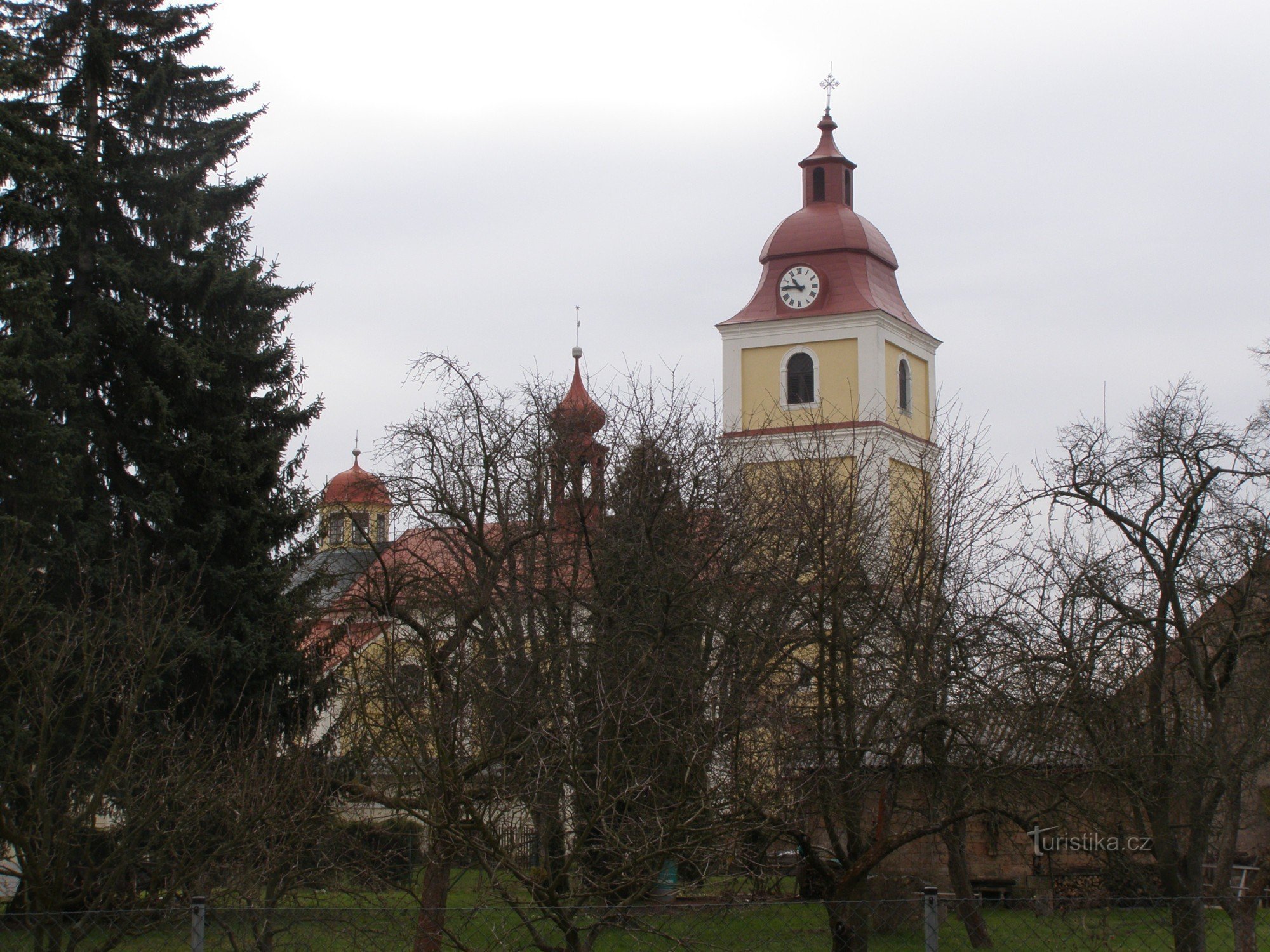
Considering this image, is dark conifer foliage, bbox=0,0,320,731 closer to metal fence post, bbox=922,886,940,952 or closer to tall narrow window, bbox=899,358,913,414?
metal fence post, bbox=922,886,940,952

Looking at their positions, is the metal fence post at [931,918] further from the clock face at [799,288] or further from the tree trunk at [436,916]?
the clock face at [799,288]

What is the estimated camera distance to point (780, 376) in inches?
1682

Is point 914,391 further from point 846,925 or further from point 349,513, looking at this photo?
point 846,925

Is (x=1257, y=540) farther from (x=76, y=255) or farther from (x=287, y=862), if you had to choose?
(x=76, y=255)

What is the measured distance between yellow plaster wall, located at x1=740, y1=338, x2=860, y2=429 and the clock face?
1.34 meters

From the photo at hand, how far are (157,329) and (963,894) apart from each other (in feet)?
38.0

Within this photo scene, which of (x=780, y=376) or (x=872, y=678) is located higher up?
(x=780, y=376)

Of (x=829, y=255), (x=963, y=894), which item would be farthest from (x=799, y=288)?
(x=963, y=894)

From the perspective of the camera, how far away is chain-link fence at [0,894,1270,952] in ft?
21.2

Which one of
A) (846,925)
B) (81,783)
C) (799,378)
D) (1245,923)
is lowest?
(1245,923)

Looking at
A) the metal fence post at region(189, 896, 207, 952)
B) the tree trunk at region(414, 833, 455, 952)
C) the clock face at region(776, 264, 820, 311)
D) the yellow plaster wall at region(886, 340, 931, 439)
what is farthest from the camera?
the clock face at region(776, 264, 820, 311)

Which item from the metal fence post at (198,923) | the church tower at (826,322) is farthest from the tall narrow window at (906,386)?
the metal fence post at (198,923)

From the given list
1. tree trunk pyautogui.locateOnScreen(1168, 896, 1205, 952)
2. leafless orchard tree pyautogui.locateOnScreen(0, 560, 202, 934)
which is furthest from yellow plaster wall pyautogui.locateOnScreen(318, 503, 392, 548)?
tree trunk pyautogui.locateOnScreen(1168, 896, 1205, 952)

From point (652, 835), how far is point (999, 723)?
4.34 m
